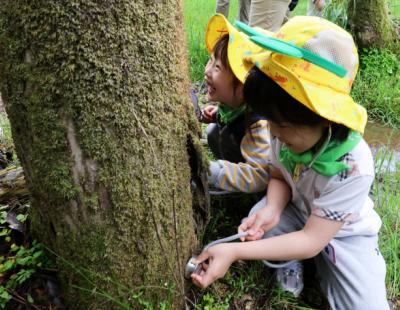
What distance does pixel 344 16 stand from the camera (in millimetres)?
5082

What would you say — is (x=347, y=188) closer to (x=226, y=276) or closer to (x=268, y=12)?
(x=226, y=276)

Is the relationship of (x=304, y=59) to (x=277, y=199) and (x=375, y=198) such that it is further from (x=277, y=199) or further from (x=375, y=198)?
(x=375, y=198)

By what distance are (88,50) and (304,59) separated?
0.75m

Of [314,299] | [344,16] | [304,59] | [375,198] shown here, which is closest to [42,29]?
[304,59]

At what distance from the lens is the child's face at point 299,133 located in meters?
1.57

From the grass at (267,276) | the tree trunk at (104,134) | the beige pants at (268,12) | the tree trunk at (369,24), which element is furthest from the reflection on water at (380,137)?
the tree trunk at (104,134)

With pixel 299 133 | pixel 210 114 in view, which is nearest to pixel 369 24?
pixel 210 114

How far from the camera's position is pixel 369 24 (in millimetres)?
5605

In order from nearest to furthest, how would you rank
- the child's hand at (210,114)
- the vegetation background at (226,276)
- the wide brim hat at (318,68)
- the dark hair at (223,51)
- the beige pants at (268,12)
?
the wide brim hat at (318,68), the vegetation background at (226,276), the dark hair at (223,51), the child's hand at (210,114), the beige pants at (268,12)

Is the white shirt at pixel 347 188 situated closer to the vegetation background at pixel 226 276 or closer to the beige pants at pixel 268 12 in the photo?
the vegetation background at pixel 226 276

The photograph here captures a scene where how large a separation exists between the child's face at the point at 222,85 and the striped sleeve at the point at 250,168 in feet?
0.66

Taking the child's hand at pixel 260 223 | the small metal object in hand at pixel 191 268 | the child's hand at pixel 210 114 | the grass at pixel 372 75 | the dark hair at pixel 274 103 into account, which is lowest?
the grass at pixel 372 75

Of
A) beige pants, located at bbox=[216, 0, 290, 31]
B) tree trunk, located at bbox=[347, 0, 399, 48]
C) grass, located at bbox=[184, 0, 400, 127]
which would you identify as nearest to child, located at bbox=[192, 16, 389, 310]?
beige pants, located at bbox=[216, 0, 290, 31]

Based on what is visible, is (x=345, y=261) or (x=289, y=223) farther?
(x=289, y=223)
